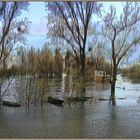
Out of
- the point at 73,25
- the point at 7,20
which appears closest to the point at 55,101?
the point at 73,25

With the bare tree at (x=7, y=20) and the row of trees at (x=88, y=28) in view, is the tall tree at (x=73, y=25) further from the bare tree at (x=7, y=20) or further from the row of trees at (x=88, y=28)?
the bare tree at (x=7, y=20)

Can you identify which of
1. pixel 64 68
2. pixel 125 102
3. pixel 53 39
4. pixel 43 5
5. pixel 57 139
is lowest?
pixel 57 139

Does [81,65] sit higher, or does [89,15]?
[89,15]

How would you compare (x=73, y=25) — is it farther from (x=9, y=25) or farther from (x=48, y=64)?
(x=9, y=25)

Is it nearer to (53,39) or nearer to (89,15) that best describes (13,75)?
(53,39)

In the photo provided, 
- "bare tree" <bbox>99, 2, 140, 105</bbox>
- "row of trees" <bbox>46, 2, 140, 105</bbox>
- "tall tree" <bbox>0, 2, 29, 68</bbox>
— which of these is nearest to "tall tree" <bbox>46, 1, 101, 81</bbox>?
"row of trees" <bbox>46, 2, 140, 105</bbox>

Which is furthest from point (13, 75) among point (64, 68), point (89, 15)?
point (89, 15)

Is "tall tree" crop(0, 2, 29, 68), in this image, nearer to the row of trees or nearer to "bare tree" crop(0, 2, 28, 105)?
"bare tree" crop(0, 2, 28, 105)
